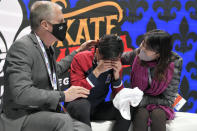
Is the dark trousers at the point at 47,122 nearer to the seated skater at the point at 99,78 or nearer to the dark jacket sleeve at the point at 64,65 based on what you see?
the seated skater at the point at 99,78

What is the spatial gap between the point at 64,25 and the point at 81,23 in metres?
0.94

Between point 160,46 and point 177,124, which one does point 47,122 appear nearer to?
point 160,46

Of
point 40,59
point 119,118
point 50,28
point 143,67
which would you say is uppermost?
point 50,28

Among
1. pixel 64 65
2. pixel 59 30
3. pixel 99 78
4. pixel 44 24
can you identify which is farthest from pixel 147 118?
pixel 44 24

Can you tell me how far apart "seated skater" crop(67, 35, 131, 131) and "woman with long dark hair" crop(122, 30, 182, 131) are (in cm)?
20

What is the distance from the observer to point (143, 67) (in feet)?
7.39

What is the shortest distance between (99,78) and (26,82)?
28.1 inches

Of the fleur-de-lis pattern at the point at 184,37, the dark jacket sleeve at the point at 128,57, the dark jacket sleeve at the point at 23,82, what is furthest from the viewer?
the fleur-de-lis pattern at the point at 184,37

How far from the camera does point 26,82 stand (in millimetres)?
1545

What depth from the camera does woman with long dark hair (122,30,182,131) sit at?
84.3 inches

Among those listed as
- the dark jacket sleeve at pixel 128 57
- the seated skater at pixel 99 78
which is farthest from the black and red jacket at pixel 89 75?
the dark jacket sleeve at pixel 128 57

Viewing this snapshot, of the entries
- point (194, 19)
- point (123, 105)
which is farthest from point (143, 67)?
point (194, 19)

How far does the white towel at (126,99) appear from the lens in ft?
6.76

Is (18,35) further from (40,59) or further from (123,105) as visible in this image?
(123,105)
